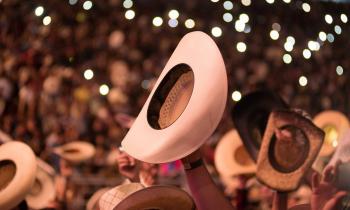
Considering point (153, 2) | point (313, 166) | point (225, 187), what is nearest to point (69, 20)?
point (153, 2)

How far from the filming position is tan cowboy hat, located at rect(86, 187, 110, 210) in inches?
49.3

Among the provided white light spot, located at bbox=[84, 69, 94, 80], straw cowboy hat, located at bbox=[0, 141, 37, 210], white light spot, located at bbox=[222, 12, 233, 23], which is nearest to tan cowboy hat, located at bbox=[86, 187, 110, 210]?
straw cowboy hat, located at bbox=[0, 141, 37, 210]

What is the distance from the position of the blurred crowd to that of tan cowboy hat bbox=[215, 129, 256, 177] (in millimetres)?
27

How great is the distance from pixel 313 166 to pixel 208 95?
0.40m

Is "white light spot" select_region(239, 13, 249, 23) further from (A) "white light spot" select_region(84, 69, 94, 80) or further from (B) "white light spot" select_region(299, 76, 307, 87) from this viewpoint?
(A) "white light spot" select_region(84, 69, 94, 80)

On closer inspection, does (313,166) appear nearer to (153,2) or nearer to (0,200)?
(153,2)

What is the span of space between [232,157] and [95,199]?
1.06 ft

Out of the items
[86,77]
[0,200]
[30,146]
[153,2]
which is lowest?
[0,200]

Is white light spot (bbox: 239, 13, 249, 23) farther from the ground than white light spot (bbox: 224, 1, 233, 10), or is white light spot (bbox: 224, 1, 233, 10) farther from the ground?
white light spot (bbox: 224, 1, 233, 10)

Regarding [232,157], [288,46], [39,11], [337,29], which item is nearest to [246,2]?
[288,46]

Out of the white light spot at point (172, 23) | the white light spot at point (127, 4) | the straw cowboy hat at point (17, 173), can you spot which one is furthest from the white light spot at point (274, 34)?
the straw cowboy hat at point (17, 173)

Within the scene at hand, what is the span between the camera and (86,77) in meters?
1.29

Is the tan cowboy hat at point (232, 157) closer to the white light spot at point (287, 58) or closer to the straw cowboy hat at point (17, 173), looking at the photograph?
the white light spot at point (287, 58)

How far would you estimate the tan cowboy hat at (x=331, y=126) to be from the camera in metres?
1.38
